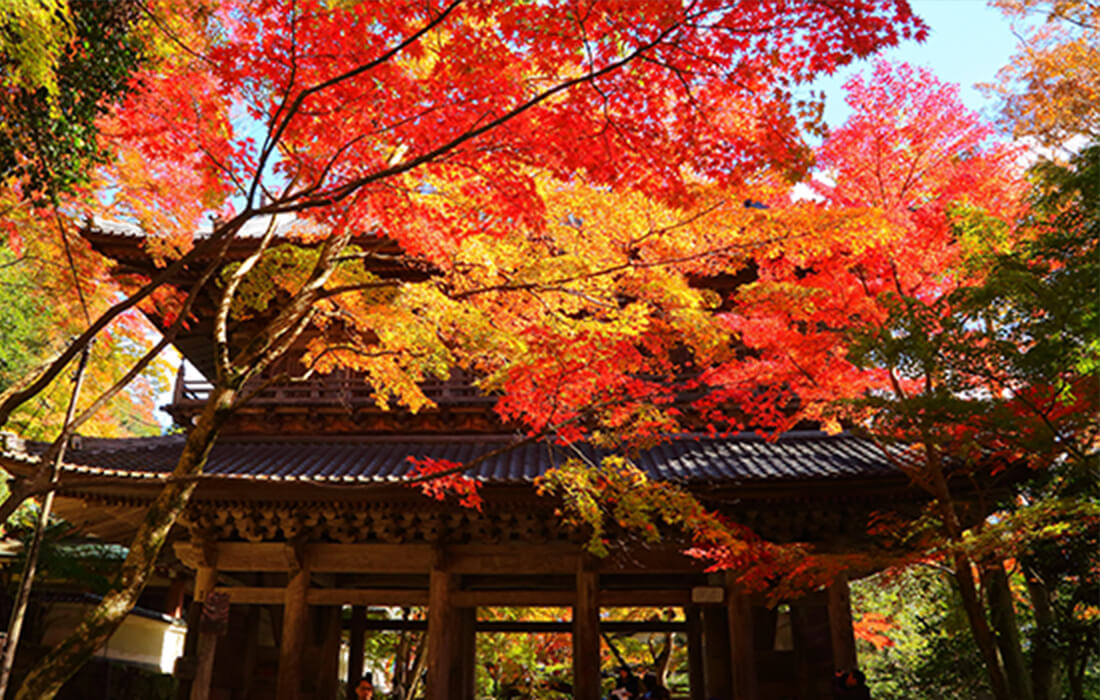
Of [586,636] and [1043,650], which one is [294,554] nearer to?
[586,636]

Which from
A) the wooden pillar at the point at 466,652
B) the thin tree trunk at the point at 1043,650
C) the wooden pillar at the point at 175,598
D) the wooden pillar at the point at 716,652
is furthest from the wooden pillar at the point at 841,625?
the wooden pillar at the point at 175,598

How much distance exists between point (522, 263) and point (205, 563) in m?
6.14

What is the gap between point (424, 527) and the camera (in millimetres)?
9875

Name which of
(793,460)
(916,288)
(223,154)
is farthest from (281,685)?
(916,288)

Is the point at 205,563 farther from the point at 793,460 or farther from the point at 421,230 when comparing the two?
the point at 793,460

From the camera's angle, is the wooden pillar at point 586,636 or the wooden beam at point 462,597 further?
the wooden beam at point 462,597

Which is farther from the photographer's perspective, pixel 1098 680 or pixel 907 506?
pixel 1098 680

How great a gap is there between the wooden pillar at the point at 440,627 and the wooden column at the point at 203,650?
113 inches

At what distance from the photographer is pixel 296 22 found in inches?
225

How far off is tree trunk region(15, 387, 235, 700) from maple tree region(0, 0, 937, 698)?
0.05 ft

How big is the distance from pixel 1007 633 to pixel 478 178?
370 inches

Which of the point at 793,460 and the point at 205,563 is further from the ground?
the point at 793,460

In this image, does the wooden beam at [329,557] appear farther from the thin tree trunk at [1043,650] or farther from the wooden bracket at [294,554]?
the thin tree trunk at [1043,650]

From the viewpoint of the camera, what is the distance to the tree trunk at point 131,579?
4.97m
